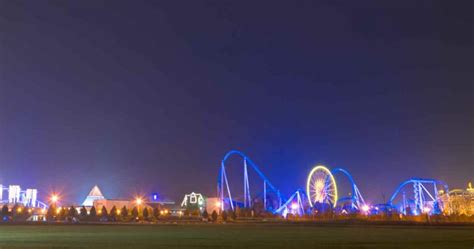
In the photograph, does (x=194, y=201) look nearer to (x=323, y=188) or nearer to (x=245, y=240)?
(x=323, y=188)

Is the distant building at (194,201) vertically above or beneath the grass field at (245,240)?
above

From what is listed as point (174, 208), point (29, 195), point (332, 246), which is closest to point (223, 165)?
point (174, 208)

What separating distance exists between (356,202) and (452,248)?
114 m

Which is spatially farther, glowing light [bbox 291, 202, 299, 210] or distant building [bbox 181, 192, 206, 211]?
distant building [bbox 181, 192, 206, 211]

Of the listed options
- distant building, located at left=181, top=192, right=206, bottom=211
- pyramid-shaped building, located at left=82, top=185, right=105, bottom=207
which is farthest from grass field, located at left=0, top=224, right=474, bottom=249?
pyramid-shaped building, located at left=82, top=185, right=105, bottom=207

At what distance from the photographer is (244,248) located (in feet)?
77.9

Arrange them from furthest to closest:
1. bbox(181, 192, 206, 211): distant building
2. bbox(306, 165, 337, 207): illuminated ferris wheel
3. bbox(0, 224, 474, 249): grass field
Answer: bbox(181, 192, 206, 211): distant building
bbox(306, 165, 337, 207): illuminated ferris wheel
bbox(0, 224, 474, 249): grass field

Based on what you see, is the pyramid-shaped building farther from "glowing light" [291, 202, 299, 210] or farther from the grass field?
the grass field

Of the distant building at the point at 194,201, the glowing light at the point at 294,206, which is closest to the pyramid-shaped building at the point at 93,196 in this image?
the distant building at the point at 194,201

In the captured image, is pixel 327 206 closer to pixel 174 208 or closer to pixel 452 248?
pixel 174 208

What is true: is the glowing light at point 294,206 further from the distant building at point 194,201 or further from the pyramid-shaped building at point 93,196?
the pyramid-shaped building at point 93,196

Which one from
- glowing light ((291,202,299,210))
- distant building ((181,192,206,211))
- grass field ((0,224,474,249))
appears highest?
distant building ((181,192,206,211))

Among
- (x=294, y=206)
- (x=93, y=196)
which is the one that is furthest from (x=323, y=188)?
(x=93, y=196)

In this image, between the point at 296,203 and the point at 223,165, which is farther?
the point at 296,203
